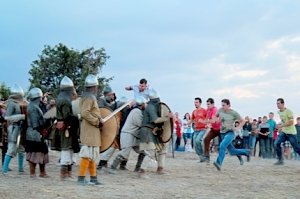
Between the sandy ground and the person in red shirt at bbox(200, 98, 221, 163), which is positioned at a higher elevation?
the person in red shirt at bbox(200, 98, 221, 163)

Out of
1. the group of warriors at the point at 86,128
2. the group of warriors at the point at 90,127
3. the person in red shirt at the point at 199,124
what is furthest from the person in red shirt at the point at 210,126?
the group of warriors at the point at 86,128

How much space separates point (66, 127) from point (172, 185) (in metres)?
2.21

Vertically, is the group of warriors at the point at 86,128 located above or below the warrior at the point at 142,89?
below

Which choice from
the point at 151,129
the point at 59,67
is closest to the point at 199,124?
the point at 151,129

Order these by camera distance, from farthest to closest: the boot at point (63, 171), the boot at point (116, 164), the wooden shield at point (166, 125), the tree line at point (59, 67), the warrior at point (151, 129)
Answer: the tree line at point (59, 67) → the boot at point (116, 164) → the wooden shield at point (166, 125) → the warrior at point (151, 129) → the boot at point (63, 171)

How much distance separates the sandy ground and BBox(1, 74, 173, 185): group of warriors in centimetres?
38

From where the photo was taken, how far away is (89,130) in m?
10.0

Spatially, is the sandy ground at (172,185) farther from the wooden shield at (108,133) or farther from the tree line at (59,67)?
the tree line at (59,67)

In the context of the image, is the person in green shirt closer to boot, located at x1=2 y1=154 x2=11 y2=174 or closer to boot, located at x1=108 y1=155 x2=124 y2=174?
boot, located at x1=108 y1=155 x2=124 y2=174

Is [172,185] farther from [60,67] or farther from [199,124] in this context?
[60,67]

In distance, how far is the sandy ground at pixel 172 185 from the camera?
29.7 feet

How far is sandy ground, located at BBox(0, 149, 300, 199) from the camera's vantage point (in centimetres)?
904

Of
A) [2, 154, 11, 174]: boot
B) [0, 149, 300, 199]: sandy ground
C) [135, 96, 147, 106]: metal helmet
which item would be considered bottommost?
[0, 149, 300, 199]: sandy ground

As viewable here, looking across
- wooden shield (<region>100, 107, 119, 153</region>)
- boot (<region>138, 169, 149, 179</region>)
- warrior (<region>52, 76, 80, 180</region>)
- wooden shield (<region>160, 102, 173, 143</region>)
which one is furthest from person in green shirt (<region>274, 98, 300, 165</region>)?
warrior (<region>52, 76, 80, 180</region>)
